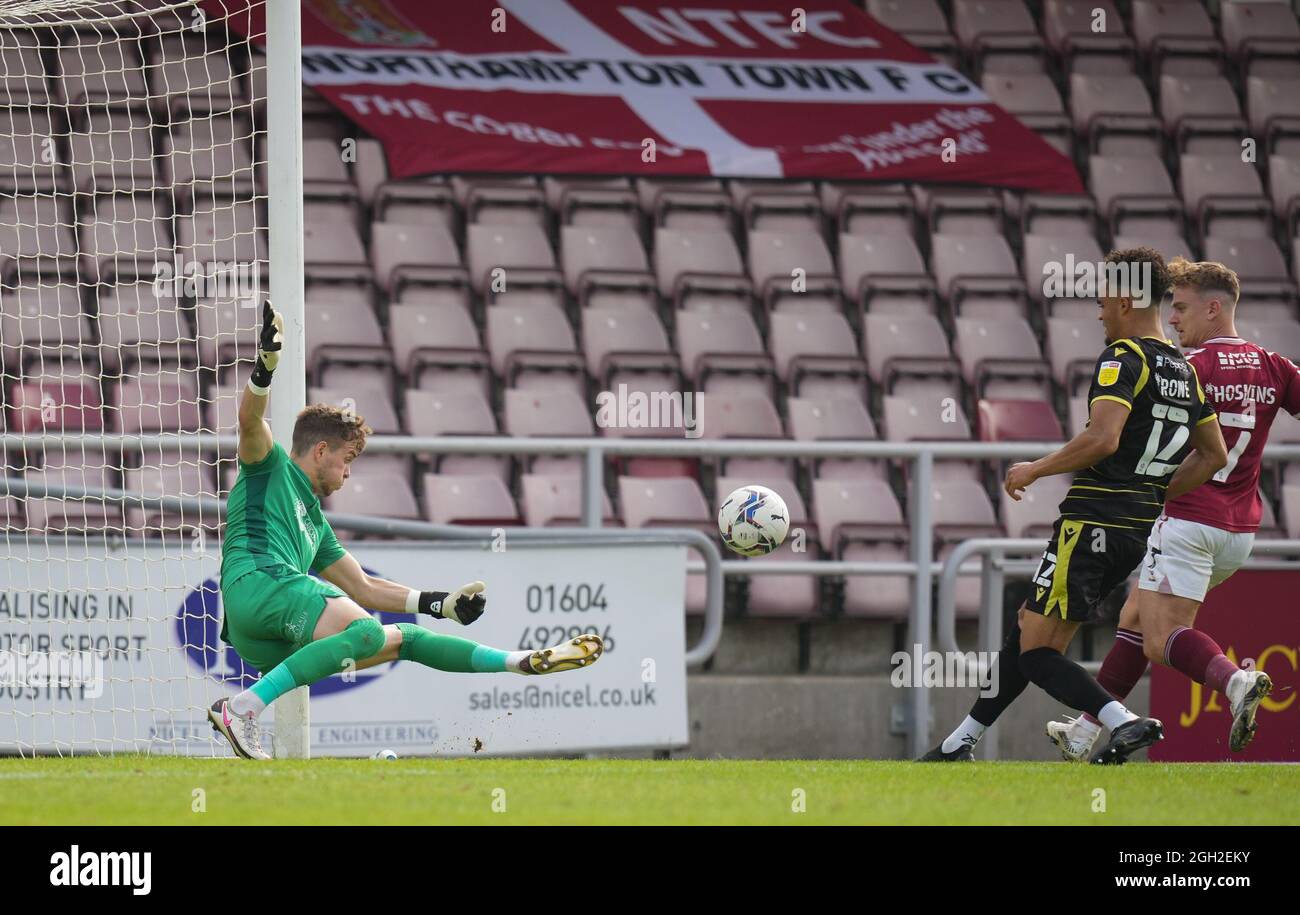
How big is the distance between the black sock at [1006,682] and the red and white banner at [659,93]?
Answer: 6614 millimetres

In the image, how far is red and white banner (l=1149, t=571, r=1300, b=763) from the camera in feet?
29.9

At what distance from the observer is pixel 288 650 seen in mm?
6699

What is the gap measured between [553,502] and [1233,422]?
14.2ft

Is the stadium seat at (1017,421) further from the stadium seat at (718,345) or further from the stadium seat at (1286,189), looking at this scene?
the stadium seat at (1286,189)

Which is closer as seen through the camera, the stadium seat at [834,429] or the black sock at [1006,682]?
the black sock at [1006,682]

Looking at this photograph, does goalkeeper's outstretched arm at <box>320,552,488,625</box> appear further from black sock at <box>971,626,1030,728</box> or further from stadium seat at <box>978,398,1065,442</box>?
stadium seat at <box>978,398,1065,442</box>

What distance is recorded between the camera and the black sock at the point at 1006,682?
6629 mm

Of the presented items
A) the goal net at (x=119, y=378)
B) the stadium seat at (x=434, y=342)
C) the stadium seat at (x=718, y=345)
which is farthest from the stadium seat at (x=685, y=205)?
the goal net at (x=119, y=378)

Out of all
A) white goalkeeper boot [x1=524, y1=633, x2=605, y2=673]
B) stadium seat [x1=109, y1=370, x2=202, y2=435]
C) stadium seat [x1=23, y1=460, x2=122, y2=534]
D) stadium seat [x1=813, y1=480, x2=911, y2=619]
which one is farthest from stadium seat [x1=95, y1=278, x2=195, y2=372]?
white goalkeeper boot [x1=524, y1=633, x2=605, y2=673]

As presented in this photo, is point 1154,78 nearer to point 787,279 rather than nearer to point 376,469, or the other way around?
point 787,279

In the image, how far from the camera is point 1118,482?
253 inches

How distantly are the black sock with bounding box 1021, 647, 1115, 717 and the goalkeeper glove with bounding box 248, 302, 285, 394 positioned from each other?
9.50 feet

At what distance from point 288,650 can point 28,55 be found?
22.7 ft

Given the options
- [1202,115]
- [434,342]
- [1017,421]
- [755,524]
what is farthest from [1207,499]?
[1202,115]
